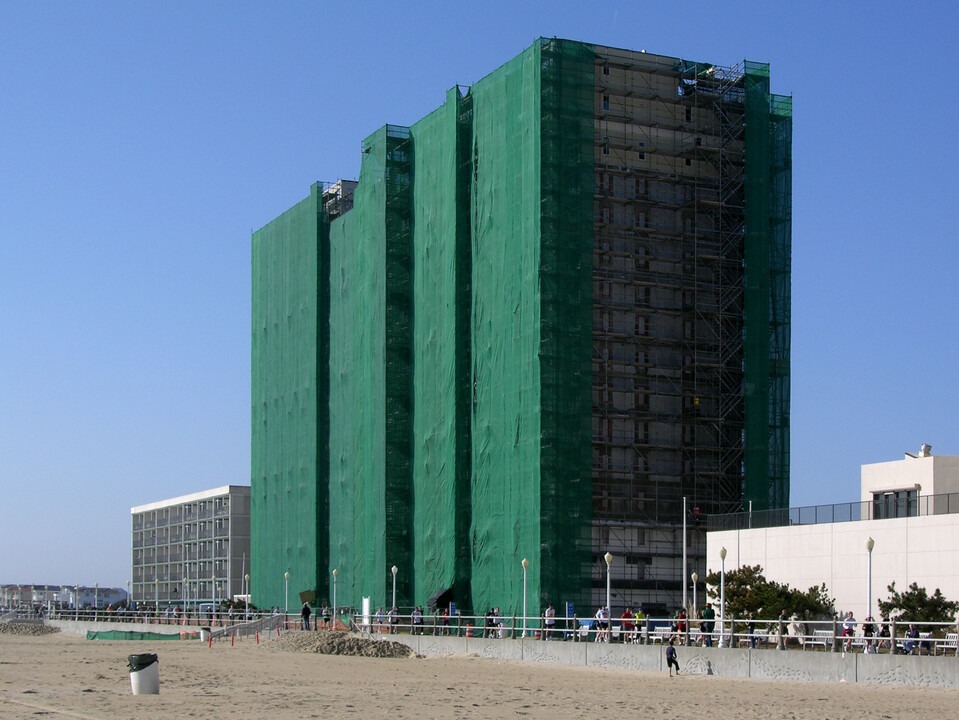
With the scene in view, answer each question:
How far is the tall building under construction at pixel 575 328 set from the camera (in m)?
65.4

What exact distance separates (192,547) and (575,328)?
76983 millimetres

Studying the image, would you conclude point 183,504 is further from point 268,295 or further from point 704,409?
point 704,409

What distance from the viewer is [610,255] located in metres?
70.6

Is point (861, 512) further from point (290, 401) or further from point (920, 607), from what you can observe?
point (290, 401)

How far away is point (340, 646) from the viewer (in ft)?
175

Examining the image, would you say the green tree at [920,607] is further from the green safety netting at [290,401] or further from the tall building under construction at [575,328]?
the green safety netting at [290,401]

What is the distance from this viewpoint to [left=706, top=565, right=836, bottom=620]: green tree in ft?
151

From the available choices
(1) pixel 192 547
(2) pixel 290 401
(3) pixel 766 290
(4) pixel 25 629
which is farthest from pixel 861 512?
(1) pixel 192 547

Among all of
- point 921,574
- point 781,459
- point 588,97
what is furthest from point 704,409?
point 921,574

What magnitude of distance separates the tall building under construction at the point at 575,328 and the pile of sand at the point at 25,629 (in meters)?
26.9

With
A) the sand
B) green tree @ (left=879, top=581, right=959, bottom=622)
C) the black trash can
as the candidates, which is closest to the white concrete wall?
green tree @ (left=879, top=581, right=959, bottom=622)

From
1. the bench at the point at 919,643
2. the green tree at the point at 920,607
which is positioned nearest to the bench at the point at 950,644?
the bench at the point at 919,643

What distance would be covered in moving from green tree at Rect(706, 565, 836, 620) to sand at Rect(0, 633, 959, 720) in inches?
293

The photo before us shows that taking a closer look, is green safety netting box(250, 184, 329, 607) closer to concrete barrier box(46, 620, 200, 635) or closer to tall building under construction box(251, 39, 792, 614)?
concrete barrier box(46, 620, 200, 635)
